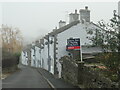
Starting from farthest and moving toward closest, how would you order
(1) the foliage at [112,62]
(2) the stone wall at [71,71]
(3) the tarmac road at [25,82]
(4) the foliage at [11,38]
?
(4) the foliage at [11,38] < (3) the tarmac road at [25,82] < (2) the stone wall at [71,71] < (1) the foliage at [112,62]

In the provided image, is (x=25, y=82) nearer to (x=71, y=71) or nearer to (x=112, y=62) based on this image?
(x=71, y=71)

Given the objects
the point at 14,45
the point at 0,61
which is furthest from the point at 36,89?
the point at 14,45

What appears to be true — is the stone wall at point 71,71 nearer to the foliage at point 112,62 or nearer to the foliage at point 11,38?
the foliage at point 112,62

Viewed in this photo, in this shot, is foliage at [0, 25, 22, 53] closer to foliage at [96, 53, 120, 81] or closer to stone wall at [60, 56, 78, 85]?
stone wall at [60, 56, 78, 85]

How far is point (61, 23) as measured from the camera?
46.1 metres

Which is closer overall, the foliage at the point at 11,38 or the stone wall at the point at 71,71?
the stone wall at the point at 71,71

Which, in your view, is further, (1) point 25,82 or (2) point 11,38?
(2) point 11,38

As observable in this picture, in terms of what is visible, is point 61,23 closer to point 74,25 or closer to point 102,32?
point 74,25

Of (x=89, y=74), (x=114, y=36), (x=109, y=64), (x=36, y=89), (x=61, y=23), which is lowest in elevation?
(x=36, y=89)

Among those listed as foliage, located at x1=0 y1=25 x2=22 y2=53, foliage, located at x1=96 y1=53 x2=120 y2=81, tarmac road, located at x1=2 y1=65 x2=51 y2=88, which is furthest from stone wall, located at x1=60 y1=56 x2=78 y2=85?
foliage, located at x1=0 y1=25 x2=22 y2=53

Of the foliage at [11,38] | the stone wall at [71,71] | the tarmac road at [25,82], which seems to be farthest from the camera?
the foliage at [11,38]

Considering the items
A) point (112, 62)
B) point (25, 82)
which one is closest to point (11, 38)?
point (25, 82)

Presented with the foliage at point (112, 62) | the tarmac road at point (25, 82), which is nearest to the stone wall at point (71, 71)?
the tarmac road at point (25, 82)

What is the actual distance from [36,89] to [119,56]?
9.82 meters
